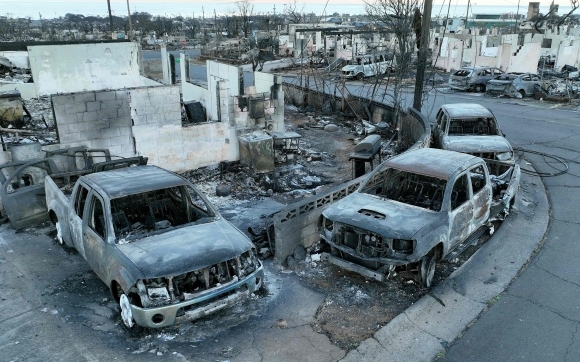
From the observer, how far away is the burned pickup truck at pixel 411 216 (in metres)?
5.99

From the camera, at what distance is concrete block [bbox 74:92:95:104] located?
993 cm

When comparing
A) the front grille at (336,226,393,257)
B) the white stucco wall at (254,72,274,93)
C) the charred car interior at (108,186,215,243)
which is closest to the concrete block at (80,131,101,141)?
the charred car interior at (108,186,215,243)

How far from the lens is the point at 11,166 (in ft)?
29.4

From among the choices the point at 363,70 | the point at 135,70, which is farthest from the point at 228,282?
the point at 363,70

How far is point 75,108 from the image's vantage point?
9.95 meters

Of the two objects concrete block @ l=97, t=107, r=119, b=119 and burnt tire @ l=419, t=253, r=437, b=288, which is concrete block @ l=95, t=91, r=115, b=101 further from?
burnt tire @ l=419, t=253, r=437, b=288

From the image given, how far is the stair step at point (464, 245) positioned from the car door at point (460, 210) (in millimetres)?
179

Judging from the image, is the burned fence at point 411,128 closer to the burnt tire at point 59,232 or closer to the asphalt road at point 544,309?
the asphalt road at point 544,309

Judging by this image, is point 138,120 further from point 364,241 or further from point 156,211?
point 364,241

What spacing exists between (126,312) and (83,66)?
18399 millimetres

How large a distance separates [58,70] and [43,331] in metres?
18.0

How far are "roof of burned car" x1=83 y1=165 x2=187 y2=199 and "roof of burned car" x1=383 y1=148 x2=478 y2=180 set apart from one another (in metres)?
3.46

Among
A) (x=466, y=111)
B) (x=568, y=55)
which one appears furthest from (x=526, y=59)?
(x=466, y=111)

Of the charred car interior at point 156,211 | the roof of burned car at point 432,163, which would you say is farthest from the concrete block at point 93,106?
the roof of burned car at point 432,163
